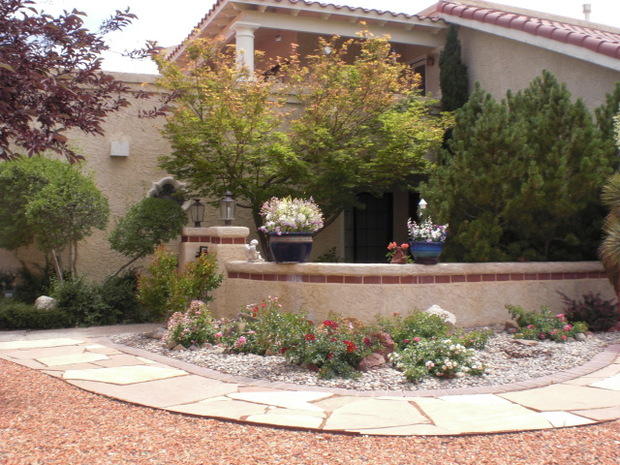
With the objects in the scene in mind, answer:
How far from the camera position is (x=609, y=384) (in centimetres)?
536

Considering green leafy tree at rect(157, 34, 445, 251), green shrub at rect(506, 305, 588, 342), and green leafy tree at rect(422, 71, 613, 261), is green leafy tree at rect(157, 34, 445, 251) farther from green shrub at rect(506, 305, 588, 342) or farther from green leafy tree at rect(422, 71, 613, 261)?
green shrub at rect(506, 305, 588, 342)

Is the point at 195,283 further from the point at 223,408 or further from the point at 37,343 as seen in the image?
the point at 223,408

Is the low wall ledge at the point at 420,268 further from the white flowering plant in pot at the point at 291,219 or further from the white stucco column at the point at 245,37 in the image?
the white stucco column at the point at 245,37

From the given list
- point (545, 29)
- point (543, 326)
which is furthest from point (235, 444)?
point (545, 29)

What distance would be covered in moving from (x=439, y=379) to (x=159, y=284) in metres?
3.93

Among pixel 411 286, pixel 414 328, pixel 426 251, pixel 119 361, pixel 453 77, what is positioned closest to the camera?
pixel 119 361

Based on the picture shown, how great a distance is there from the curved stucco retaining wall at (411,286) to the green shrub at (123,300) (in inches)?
61.0

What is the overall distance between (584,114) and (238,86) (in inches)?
195

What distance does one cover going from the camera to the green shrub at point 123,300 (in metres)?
9.36

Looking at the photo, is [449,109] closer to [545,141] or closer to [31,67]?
[545,141]

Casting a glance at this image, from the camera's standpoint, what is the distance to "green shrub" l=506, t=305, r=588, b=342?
718 centimetres

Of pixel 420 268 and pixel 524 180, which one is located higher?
pixel 524 180

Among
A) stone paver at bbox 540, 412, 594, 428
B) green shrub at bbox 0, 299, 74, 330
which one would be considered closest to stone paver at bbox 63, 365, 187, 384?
stone paver at bbox 540, 412, 594, 428

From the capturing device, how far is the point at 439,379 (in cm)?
554
